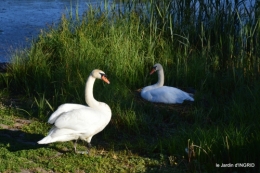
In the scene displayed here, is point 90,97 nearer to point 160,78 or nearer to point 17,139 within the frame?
point 17,139

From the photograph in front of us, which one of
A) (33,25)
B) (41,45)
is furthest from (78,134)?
(33,25)

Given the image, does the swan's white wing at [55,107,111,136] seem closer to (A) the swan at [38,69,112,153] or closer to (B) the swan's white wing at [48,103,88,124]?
(A) the swan at [38,69,112,153]

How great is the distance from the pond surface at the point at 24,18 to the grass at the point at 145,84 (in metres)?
2.63

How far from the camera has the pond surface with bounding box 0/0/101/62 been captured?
1266 centimetres

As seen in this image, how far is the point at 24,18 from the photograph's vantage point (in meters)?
14.9

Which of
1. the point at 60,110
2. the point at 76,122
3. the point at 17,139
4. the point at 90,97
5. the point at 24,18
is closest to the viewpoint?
the point at 76,122

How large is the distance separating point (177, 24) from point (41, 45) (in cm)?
222

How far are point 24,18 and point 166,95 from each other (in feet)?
25.9

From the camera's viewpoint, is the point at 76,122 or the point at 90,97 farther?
the point at 90,97

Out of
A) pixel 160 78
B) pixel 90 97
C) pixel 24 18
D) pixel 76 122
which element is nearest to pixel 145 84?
pixel 160 78

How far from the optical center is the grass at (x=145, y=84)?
19.2ft

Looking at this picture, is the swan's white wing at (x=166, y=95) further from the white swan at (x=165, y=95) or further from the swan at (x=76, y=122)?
the swan at (x=76, y=122)

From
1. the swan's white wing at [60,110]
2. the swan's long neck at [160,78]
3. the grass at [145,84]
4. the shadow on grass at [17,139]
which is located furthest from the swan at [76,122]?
the swan's long neck at [160,78]

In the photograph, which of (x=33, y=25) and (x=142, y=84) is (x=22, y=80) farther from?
(x=33, y=25)
